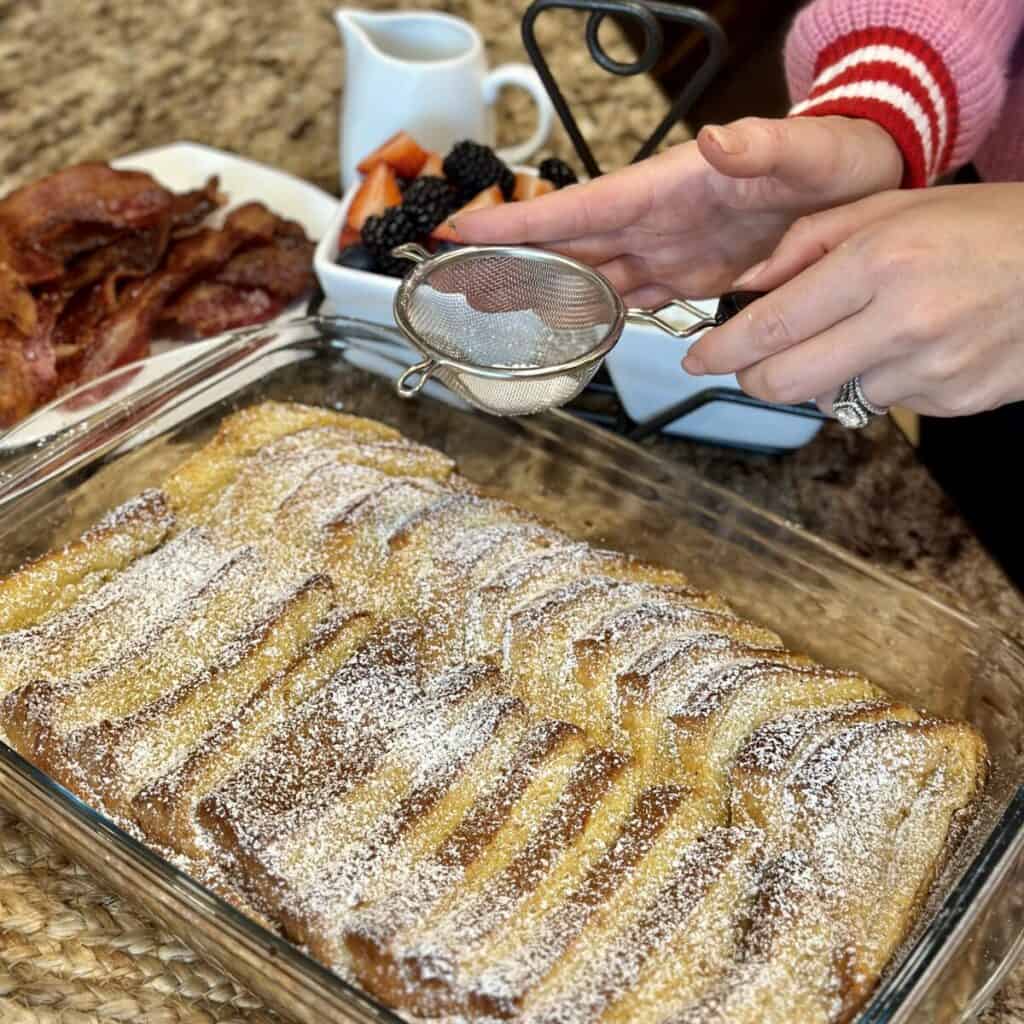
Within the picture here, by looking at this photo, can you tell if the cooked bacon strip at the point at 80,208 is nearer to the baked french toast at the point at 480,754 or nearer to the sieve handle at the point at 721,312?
the baked french toast at the point at 480,754

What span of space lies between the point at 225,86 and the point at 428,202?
39.4 inches

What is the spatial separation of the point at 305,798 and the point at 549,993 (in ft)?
1.03

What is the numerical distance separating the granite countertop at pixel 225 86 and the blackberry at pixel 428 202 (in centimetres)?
60

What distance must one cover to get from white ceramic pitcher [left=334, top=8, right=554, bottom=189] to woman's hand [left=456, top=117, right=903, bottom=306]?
658 millimetres

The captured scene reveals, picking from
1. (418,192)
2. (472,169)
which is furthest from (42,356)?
(472,169)

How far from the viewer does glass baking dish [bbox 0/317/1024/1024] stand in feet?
3.63

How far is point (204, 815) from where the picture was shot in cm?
117

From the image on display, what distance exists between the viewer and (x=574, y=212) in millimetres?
1487

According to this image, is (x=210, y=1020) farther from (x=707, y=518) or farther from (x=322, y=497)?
(x=707, y=518)

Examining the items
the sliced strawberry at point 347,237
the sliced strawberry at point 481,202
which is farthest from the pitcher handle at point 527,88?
the sliced strawberry at point 347,237

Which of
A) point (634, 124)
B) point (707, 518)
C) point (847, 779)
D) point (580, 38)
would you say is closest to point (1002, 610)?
point (707, 518)

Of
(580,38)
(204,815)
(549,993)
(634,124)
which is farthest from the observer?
(580,38)

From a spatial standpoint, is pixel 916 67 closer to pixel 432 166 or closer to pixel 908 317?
pixel 908 317

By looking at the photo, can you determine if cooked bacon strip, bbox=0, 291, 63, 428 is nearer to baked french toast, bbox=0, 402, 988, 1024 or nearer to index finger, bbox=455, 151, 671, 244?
baked french toast, bbox=0, 402, 988, 1024
